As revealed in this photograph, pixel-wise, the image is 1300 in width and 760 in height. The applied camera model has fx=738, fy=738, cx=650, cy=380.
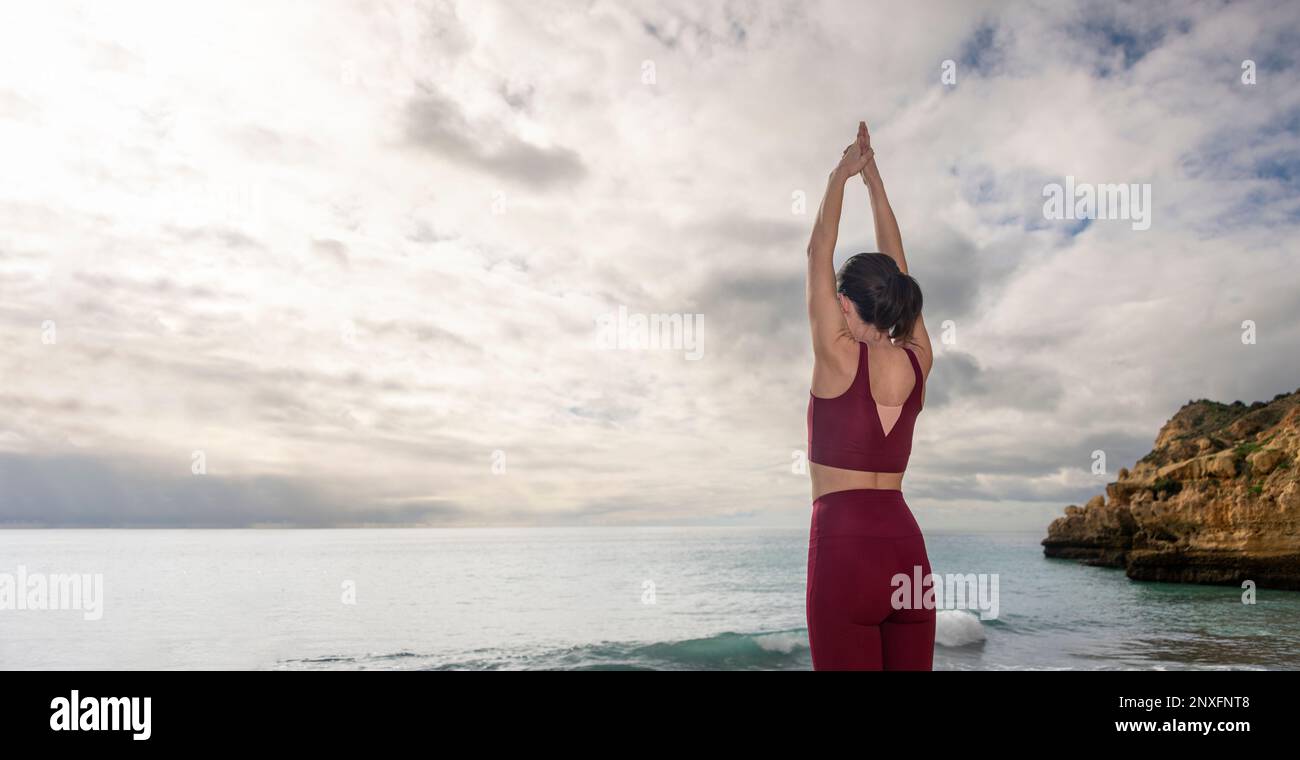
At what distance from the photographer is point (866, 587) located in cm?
195

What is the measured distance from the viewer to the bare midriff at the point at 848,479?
2016mm

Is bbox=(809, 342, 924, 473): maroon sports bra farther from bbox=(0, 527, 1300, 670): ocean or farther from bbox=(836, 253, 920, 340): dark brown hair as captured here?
bbox=(0, 527, 1300, 670): ocean

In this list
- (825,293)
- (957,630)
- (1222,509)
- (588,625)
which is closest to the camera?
(825,293)

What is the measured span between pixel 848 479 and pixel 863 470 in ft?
0.15

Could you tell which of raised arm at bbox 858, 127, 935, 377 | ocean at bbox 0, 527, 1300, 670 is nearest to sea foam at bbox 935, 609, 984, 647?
ocean at bbox 0, 527, 1300, 670

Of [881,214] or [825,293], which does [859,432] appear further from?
[881,214]

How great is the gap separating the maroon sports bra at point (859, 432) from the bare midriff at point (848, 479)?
2 centimetres

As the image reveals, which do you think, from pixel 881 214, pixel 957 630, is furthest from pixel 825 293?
pixel 957 630

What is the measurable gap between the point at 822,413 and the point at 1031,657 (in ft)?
54.3

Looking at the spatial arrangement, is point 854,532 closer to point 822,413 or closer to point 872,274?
point 822,413

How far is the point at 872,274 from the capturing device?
80.6 inches

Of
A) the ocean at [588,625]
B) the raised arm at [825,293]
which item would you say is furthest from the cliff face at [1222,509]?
the raised arm at [825,293]
